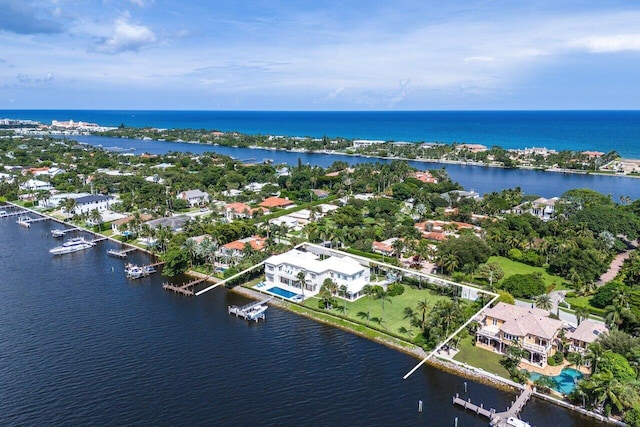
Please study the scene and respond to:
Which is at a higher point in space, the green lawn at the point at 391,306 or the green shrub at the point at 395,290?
the green shrub at the point at 395,290

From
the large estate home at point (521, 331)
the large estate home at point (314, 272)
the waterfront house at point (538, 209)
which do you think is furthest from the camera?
the waterfront house at point (538, 209)

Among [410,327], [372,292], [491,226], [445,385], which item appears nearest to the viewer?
[445,385]

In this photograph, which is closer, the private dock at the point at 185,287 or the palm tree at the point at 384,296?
the palm tree at the point at 384,296

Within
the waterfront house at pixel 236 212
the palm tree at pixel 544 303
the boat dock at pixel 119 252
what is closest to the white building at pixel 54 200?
the boat dock at pixel 119 252

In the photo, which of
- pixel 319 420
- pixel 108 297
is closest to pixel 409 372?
pixel 319 420

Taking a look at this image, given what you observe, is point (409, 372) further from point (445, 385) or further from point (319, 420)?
point (319, 420)

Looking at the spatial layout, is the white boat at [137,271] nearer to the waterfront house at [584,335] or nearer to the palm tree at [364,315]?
the palm tree at [364,315]

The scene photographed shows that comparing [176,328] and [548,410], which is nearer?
[548,410]
